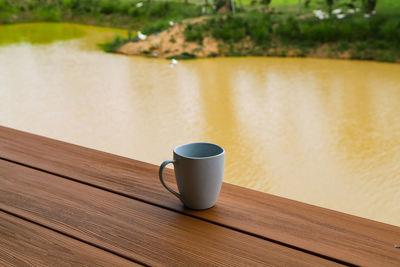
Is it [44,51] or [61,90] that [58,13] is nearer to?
[44,51]

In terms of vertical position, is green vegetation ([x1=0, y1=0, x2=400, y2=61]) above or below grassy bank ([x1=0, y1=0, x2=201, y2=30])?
below

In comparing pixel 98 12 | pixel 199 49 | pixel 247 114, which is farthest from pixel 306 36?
pixel 98 12

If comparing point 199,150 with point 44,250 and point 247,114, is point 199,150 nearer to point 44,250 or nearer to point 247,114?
point 44,250

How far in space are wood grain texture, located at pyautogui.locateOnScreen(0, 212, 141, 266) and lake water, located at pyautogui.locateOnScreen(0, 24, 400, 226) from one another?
1.74m

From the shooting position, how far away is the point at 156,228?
60 cm

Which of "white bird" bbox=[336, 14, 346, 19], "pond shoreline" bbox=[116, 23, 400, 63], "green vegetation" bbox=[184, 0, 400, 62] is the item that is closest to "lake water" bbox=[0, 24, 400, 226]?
"pond shoreline" bbox=[116, 23, 400, 63]

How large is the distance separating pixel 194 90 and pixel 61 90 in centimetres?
135

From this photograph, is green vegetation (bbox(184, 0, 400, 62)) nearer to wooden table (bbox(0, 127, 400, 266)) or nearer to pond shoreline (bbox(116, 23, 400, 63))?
pond shoreline (bbox(116, 23, 400, 63))

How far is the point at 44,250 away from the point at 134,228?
0.12 metres

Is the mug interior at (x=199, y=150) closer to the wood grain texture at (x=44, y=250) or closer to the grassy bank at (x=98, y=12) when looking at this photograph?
the wood grain texture at (x=44, y=250)

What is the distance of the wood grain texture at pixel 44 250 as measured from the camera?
54 centimetres

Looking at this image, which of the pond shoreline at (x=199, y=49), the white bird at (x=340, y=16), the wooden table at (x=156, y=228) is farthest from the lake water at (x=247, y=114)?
the wooden table at (x=156, y=228)

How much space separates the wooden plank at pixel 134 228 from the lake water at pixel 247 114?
5.35 ft

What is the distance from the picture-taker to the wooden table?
54cm
